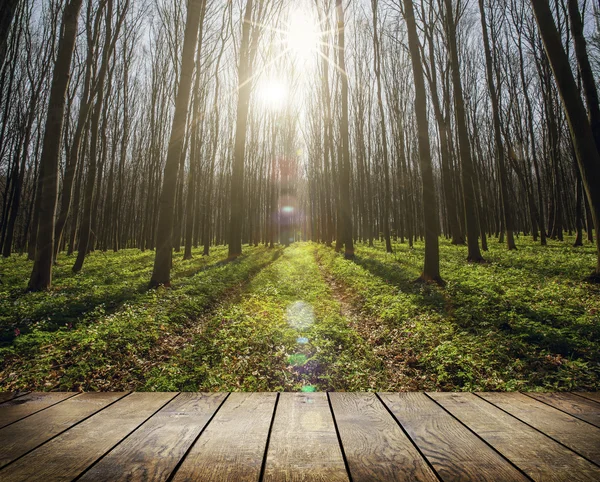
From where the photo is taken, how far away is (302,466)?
132 cm

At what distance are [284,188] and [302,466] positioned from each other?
29.8m

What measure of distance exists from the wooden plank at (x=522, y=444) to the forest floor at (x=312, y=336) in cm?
139

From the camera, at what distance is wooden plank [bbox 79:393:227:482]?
1.29 metres

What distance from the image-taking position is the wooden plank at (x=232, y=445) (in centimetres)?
127

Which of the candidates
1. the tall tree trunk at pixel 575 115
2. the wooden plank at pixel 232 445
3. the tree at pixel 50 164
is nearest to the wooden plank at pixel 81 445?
the wooden plank at pixel 232 445

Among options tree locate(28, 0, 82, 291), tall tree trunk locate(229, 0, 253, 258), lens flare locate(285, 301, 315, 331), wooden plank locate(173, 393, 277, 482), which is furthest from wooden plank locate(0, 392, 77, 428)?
tall tree trunk locate(229, 0, 253, 258)

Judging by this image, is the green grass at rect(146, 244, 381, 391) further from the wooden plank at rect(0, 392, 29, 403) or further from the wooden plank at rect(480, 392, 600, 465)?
the wooden plank at rect(480, 392, 600, 465)

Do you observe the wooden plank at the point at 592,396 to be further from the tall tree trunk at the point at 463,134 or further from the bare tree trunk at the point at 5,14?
the tall tree trunk at the point at 463,134

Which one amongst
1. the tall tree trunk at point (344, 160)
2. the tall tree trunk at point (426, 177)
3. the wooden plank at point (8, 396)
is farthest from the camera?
the tall tree trunk at point (344, 160)

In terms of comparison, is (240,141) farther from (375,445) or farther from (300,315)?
(375,445)

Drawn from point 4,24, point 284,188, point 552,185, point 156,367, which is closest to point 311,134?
point 284,188

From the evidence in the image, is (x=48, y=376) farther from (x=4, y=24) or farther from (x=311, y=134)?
(x=311, y=134)

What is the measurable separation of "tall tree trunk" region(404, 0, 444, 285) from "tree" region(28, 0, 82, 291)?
904 centimetres

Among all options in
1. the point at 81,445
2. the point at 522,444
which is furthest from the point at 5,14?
the point at 522,444
